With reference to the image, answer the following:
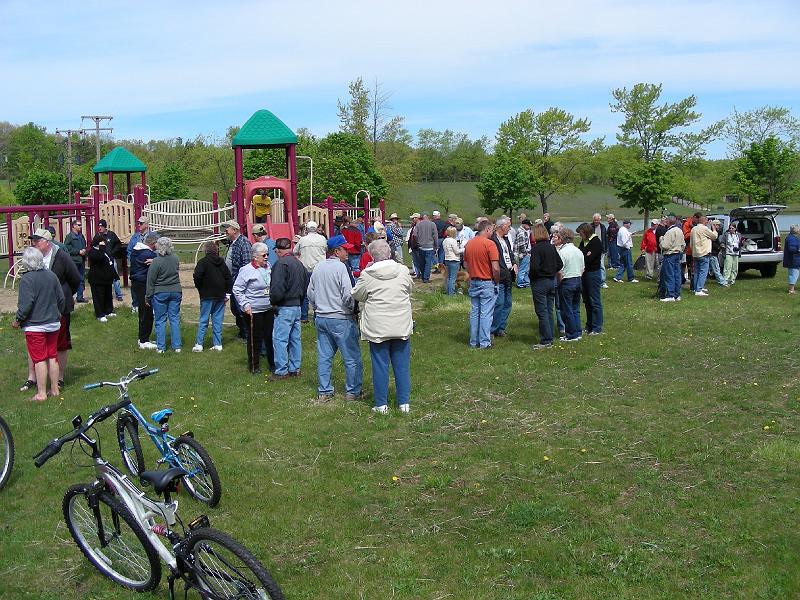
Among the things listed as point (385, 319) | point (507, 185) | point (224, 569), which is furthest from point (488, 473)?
point (507, 185)

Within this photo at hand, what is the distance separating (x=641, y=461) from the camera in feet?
23.6

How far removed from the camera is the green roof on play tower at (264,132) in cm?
2100

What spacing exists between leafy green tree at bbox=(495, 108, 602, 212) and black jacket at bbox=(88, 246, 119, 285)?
122 feet

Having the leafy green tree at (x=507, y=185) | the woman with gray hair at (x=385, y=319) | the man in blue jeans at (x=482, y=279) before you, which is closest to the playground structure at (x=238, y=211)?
the man in blue jeans at (x=482, y=279)

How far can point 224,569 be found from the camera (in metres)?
4.36

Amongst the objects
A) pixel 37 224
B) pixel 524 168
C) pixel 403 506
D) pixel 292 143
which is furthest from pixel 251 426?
pixel 524 168

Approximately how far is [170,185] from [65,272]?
135ft

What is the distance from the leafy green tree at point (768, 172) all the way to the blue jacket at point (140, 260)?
3301 centimetres

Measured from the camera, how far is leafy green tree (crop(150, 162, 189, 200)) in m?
49.6

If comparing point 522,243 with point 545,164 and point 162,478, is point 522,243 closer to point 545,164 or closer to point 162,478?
point 162,478

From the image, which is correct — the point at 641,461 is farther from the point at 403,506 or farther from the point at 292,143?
the point at 292,143

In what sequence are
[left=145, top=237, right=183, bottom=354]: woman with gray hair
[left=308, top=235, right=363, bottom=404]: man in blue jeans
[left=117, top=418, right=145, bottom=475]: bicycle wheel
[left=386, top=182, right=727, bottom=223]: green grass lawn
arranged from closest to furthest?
[left=117, top=418, right=145, bottom=475]: bicycle wheel → [left=308, top=235, right=363, bottom=404]: man in blue jeans → [left=145, top=237, right=183, bottom=354]: woman with gray hair → [left=386, top=182, right=727, bottom=223]: green grass lawn

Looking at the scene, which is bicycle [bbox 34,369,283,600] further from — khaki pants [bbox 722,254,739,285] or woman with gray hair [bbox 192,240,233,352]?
khaki pants [bbox 722,254,739,285]

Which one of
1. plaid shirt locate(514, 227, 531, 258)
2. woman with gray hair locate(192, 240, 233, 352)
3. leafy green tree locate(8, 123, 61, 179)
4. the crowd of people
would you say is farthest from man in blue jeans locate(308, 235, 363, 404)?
leafy green tree locate(8, 123, 61, 179)
